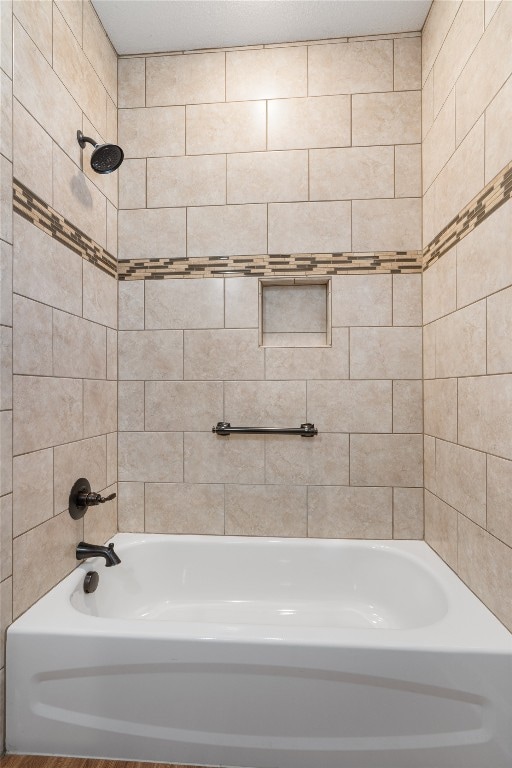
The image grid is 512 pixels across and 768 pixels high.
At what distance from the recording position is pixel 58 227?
152 centimetres

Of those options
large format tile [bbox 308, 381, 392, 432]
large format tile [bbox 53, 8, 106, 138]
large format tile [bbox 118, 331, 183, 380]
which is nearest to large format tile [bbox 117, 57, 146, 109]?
large format tile [bbox 53, 8, 106, 138]

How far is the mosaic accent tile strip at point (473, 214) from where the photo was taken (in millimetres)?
1212

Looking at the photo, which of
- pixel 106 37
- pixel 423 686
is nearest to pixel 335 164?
pixel 106 37

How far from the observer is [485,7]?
131cm

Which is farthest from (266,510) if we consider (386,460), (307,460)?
(386,460)

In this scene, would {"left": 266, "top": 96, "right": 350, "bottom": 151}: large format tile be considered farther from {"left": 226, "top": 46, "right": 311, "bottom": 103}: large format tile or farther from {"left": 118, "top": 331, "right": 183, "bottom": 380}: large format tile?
{"left": 118, "top": 331, "right": 183, "bottom": 380}: large format tile

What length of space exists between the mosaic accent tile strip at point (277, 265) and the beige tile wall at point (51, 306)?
0.22 meters

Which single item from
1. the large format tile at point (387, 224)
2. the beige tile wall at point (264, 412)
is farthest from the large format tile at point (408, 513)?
the large format tile at point (387, 224)

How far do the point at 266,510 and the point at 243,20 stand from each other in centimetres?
221

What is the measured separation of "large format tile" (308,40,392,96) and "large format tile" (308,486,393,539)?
187cm

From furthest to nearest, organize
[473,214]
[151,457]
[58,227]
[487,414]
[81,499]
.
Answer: [151,457] → [81,499] → [58,227] → [473,214] → [487,414]

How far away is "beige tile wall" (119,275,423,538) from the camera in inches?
76.2

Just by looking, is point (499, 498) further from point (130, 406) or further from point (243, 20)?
point (243, 20)

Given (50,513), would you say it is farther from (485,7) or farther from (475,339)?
(485,7)
